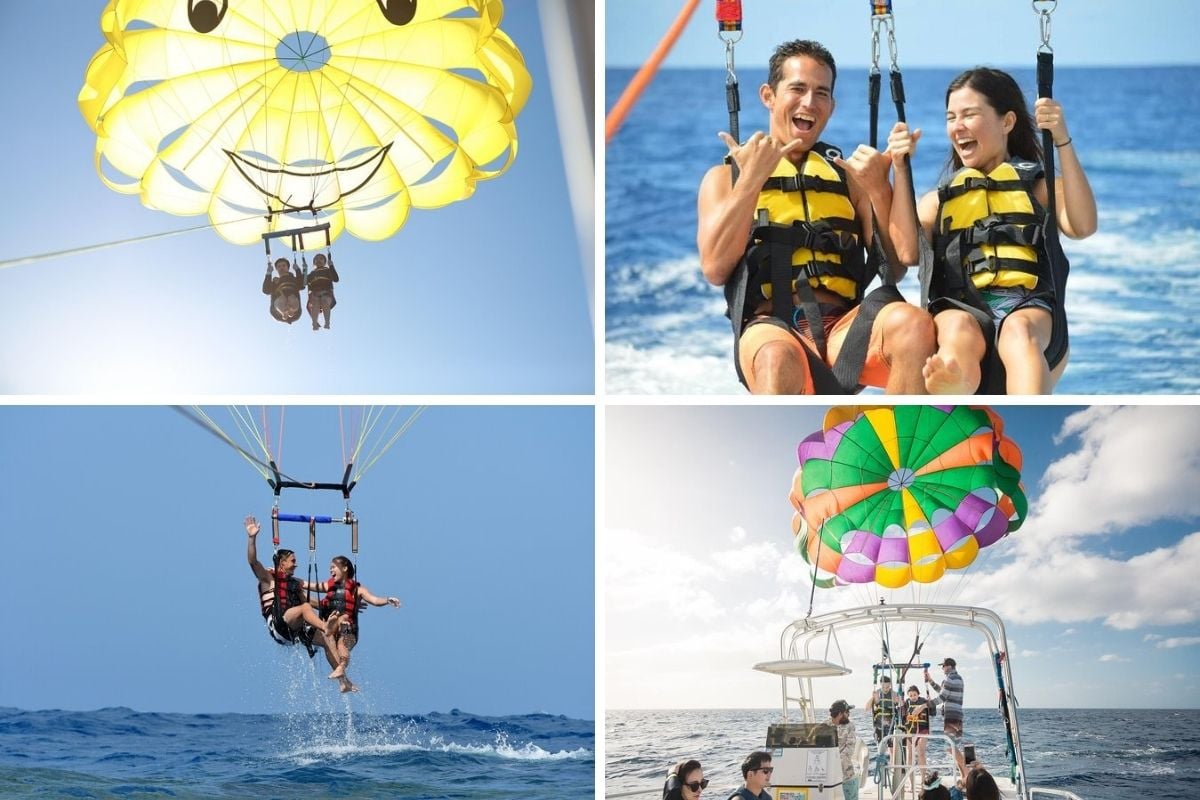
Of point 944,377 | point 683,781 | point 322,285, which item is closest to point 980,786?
point 683,781

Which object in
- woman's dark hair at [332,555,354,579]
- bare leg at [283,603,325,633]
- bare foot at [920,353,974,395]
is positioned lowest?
bare leg at [283,603,325,633]

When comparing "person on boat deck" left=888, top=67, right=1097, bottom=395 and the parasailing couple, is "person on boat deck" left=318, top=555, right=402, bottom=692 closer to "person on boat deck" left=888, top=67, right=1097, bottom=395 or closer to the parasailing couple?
the parasailing couple

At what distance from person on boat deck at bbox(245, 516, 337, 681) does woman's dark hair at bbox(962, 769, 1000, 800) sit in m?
1.91

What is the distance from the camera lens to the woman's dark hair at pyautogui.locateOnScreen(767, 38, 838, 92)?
166 inches

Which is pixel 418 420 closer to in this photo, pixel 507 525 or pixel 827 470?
pixel 507 525

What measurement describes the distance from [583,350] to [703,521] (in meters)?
0.63

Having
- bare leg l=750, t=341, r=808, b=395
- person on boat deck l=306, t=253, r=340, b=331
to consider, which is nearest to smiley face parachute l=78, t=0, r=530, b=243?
person on boat deck l=306, t=253, r=340, b=331

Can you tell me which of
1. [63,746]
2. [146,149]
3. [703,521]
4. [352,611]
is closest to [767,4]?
[703,521]

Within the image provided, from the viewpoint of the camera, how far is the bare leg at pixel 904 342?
409cm

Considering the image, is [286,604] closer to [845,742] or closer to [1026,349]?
[845,742]

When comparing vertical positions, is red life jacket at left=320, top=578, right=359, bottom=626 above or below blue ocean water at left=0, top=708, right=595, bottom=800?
above

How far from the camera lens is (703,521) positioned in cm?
436

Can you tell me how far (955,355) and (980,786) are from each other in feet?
4.08

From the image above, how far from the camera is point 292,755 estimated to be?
4445 mm
